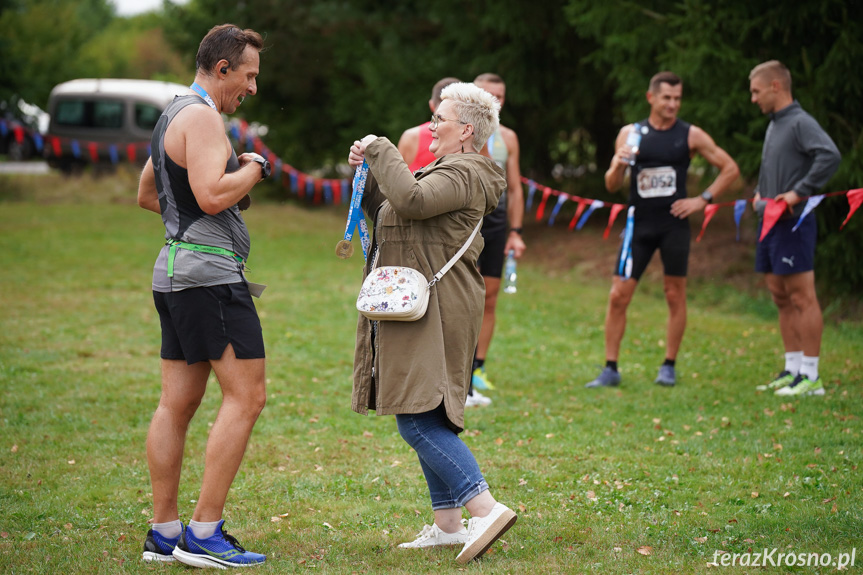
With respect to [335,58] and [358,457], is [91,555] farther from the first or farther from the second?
[335,58]

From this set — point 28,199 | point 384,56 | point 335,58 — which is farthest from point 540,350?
point 28,199

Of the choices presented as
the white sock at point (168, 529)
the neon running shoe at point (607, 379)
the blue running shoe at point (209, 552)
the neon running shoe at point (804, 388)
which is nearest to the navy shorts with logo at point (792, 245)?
the neon running shoe at point (804, 388)

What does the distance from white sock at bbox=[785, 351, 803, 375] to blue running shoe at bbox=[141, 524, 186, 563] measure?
202 inches

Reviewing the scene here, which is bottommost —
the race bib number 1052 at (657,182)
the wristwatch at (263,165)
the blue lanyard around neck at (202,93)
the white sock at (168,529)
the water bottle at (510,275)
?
the white sock at (168,529)

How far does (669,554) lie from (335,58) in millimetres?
17321

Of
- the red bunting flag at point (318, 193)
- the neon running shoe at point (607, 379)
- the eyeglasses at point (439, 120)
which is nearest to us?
the eyeglasses at point (439, 120)

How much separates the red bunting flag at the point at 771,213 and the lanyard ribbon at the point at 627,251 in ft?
3.27

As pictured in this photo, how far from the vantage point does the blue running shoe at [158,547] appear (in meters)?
3.65

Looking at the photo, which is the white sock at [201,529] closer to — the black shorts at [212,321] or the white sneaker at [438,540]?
the black shorts at [212,321]

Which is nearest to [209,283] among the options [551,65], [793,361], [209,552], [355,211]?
[355,211]

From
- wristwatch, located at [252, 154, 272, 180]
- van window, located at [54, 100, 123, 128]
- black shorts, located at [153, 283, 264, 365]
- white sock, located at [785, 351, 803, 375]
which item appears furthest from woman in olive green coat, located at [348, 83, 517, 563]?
van window, located at [54, 100, 123, 128]

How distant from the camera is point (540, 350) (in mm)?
8586

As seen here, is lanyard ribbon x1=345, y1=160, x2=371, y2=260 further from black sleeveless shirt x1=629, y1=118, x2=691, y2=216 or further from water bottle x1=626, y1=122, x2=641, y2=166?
black sleeveless shirt x1=629, y1=118, x2=691, y2=216

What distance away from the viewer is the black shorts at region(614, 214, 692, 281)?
6995mm
